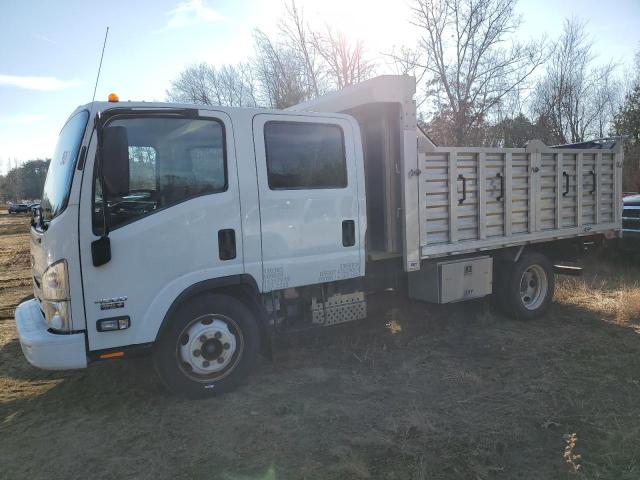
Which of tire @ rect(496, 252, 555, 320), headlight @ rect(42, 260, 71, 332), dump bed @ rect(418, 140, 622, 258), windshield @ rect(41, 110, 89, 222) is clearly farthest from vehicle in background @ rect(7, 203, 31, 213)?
dump bed @ rect(418, 140, 622, 258)

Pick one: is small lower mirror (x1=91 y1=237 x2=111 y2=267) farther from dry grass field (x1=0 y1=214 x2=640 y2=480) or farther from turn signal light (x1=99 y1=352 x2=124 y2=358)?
dry grass field (x1=0 y1=214 x2=640 y2=480)

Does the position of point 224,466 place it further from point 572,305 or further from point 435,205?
point 572,305

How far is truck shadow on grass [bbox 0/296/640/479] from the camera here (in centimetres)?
335

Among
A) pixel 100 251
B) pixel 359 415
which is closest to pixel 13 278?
pixel 100 251

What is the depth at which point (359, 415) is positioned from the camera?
159 inches

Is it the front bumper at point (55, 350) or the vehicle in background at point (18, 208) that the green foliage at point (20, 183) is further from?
the front bumper at point (55, 350)

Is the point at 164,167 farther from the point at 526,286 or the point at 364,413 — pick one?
the point at 526,286

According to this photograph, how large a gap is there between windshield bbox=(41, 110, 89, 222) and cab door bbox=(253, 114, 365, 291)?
1417 millimetres

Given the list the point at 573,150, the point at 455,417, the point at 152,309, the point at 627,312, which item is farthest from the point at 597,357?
the point at 152,309

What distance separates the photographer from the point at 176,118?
13.7ft

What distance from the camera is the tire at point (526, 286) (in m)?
6.64

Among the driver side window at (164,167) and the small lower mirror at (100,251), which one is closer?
the small lower mirror at (100,251)

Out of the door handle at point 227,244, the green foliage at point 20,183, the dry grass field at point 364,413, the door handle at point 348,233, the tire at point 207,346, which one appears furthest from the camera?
the green foliage at point 20,183

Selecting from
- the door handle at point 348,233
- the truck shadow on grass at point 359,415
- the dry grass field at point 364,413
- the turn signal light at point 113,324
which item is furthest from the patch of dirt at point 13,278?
the door handle at point 348,233
